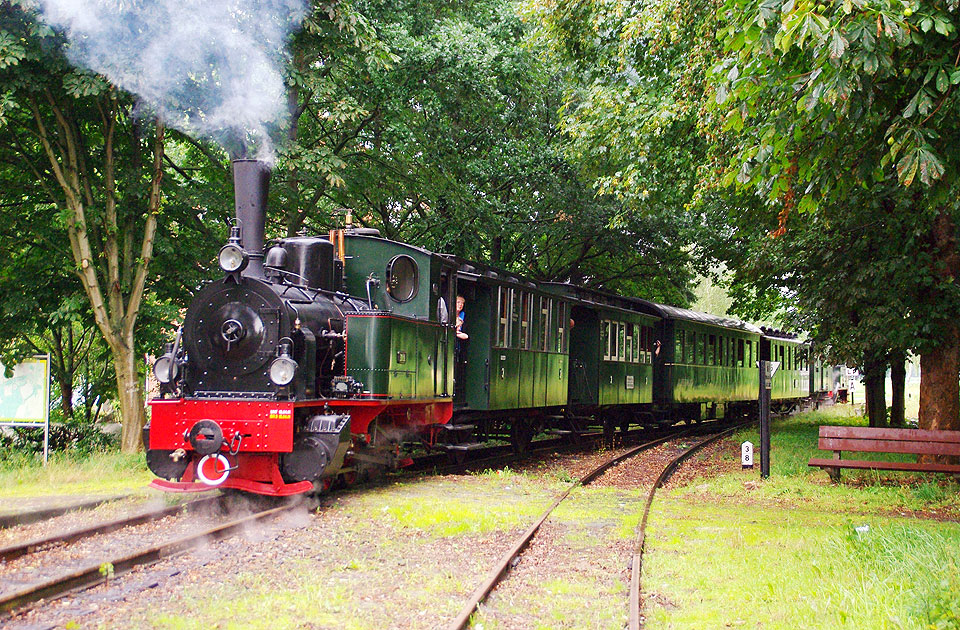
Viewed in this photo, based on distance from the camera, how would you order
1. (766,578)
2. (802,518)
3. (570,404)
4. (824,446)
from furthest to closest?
(570,404), (824,446), (802,518), (766,578)

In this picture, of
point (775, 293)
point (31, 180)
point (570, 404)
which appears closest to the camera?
point (31, 180)

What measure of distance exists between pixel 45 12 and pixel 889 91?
896 centimetres

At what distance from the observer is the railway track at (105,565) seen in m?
4.85

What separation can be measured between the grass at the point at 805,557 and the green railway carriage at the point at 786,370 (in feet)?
47.8

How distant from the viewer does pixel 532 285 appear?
1323 cm

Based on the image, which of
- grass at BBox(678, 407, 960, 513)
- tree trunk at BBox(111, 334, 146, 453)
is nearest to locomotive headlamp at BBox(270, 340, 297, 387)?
grass at BBox(678, 407, 960, 513)

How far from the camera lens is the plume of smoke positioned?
9.98 m

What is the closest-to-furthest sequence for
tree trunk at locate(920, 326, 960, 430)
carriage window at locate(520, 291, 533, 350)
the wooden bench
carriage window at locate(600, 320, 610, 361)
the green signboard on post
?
the wooden bench, the green signboard on post, tree trunk at locate(920, 326, 960, 430), carriage window at locate(520, 291, 533, 350), carriage window at locate(600, 320, 610, 361)

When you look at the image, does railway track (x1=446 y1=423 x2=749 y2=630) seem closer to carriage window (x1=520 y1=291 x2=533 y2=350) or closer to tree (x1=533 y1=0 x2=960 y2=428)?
carriage window (x1=520 y1=291 x2=533 y2=350)

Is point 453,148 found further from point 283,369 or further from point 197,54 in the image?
point 283,369

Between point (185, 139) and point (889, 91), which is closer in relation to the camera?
point (889, 91)

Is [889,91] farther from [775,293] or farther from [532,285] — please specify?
[775,293]

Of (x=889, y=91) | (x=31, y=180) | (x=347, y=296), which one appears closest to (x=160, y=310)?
(x=31, y=180)

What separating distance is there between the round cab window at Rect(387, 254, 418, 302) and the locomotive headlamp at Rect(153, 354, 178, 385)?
Result: 2.52 meters
